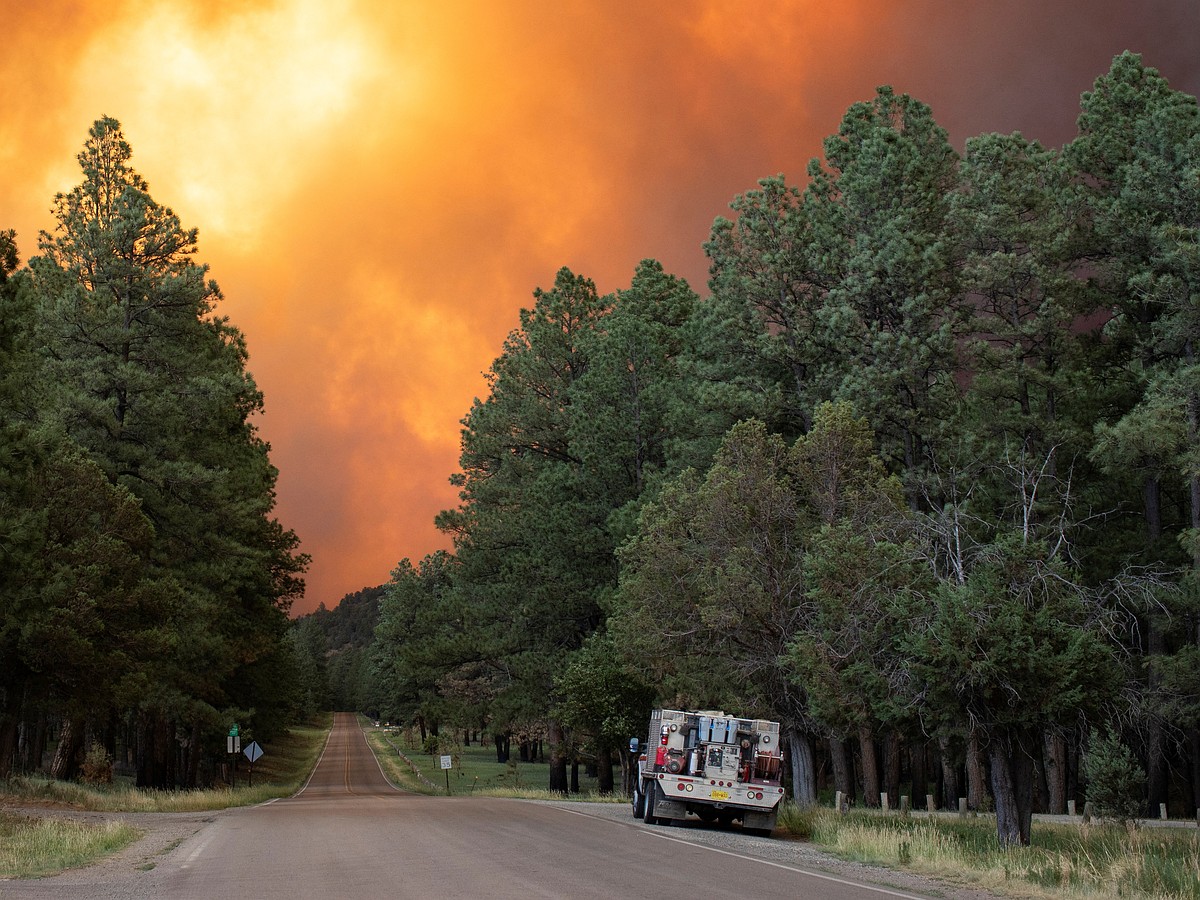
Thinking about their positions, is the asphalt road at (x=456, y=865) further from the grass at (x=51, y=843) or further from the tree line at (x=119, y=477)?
the tree line at (x=119, y=477)

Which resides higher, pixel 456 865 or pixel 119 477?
pixel 119 477

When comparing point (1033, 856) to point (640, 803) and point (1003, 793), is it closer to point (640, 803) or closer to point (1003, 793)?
point (1003, 793)

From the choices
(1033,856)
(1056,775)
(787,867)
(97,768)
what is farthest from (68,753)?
(1033,856)

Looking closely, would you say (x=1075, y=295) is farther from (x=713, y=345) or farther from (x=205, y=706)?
(x=205, y=706)

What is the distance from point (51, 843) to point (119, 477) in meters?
17.4

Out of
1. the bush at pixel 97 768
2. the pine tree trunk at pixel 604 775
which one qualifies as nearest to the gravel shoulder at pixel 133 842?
the bush at pixel 97 768

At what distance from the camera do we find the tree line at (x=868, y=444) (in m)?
28.3

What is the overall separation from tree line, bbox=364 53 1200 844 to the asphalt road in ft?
18.9

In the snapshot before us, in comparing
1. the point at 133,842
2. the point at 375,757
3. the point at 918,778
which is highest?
the point at 918,778

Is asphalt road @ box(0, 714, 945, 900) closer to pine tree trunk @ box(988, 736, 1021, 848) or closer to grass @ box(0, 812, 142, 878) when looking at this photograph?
grass @ box(0, 812, 142, 878)

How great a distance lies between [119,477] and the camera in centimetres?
3183

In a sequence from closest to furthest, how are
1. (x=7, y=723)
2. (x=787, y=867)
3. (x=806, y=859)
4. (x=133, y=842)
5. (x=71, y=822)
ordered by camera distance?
(x=787, y=867)
(x=806, y=859)
(x=133, y=842)
(x=71, y=822)
(x=7, y=723)

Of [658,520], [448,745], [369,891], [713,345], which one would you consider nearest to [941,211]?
[713,345]

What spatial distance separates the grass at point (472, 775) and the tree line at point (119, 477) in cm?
1294
